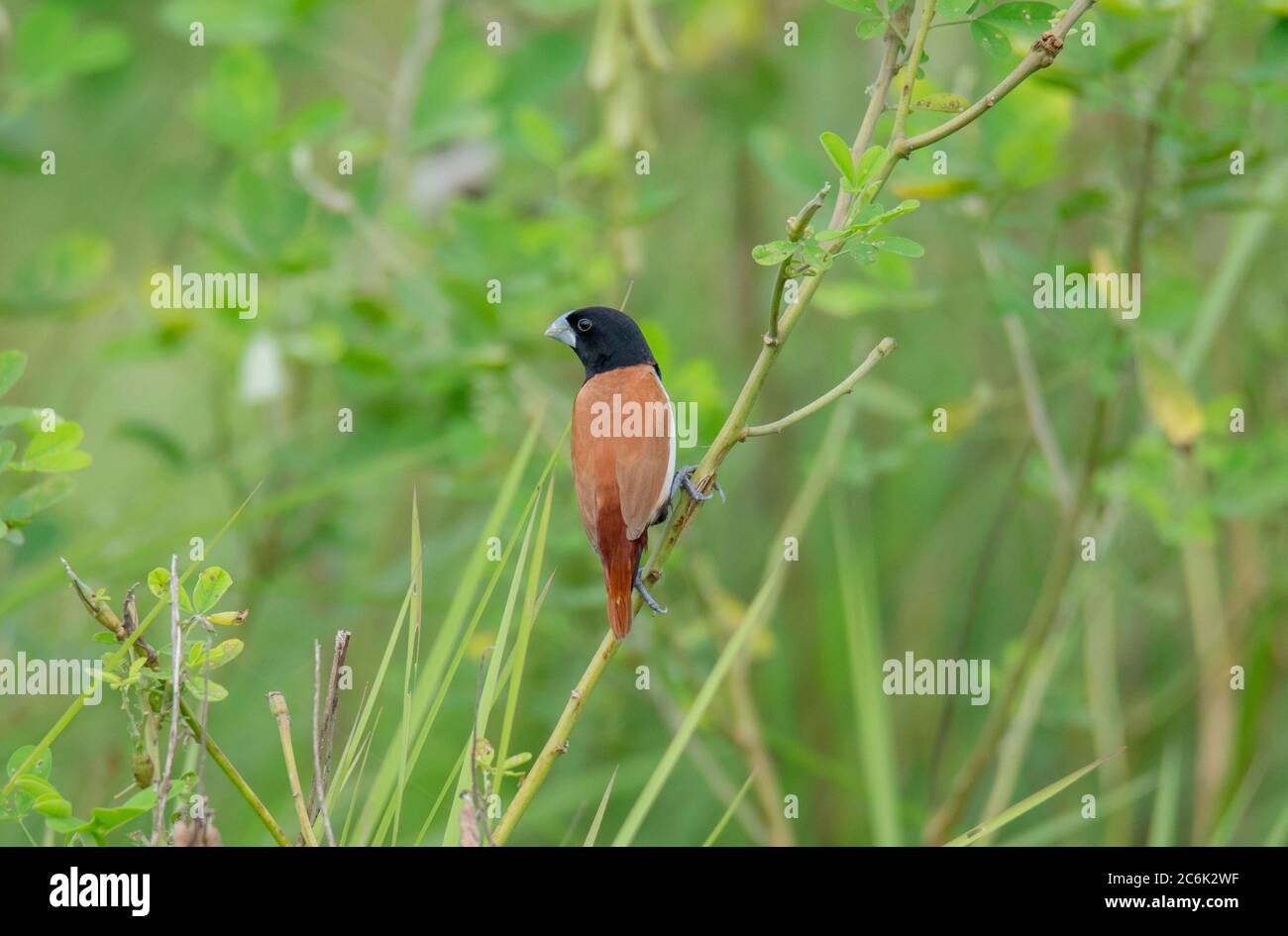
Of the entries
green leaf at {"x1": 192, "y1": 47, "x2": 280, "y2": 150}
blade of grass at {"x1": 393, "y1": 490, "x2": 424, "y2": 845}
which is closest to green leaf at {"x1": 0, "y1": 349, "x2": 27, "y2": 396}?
blade of grass at {"x1": 393, "y1": 490, "x2": 424, "y2": 845}

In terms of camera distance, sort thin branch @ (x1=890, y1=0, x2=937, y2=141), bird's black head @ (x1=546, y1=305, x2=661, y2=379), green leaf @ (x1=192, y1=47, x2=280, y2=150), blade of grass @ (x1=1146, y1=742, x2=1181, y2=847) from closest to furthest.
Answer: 1. thin branch @ (x1=890, y1=0, x2=937, y2=141)
2. bird's black head @ (x1=546, y1=305, x2=661, y2=379)
3. blade of grass @ (x1=1146, y1=742, x2=1181, y2=847)
4. green leaf @ (x1=192, y1=47, x2=280, y2=150)

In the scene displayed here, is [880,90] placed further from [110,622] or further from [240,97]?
[240,97]

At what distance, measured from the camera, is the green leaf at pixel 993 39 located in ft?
4.53

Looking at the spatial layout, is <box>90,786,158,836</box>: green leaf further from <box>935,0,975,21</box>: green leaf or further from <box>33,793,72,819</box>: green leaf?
<box>935,0,975,21</box>: green leaf

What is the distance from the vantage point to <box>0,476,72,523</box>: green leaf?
1.46 meters

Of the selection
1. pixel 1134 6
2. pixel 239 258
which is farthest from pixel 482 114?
pixel 1134 6

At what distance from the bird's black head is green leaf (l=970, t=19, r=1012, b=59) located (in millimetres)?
559

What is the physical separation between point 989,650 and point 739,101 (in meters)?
1.71

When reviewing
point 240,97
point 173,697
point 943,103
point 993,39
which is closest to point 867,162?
point 943,103

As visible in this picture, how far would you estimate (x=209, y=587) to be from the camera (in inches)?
50.9

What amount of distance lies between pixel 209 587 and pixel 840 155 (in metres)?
0.77
